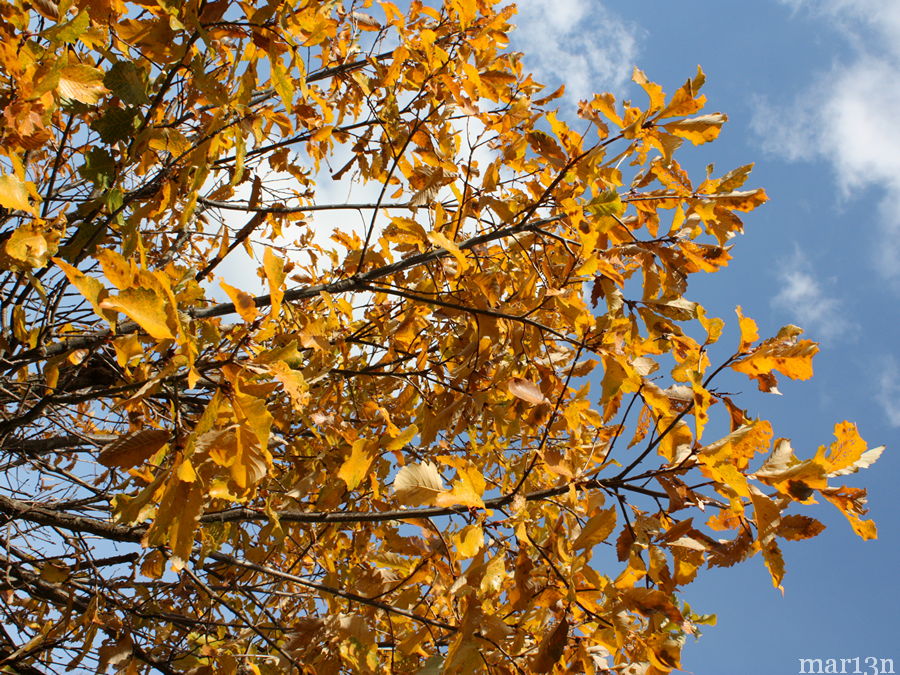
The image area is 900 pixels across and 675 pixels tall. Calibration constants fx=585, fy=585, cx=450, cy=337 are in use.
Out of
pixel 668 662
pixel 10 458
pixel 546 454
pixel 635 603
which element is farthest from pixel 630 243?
pixel 10 458

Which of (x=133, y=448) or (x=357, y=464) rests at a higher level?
(x=357, y=464)

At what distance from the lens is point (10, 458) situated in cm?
295

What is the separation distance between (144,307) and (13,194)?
42 centimetres

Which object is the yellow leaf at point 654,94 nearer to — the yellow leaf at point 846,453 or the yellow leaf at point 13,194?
the yellow leaf at point 846,453

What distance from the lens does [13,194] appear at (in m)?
1.07

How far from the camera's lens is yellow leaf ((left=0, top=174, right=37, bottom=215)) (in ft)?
3.42

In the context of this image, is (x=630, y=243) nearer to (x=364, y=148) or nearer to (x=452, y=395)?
(x=452, y=395)

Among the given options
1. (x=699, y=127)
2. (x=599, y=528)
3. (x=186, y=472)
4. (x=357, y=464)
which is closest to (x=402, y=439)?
(x=357, y=464)

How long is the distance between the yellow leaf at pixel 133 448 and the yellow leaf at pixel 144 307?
0.25m

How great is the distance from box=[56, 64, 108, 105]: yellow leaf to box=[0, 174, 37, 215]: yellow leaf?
0.96ft

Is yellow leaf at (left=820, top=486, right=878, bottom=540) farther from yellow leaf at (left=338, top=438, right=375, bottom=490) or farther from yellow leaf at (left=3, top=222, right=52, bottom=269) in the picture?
yellow leaf at (left=3, top=222, right=52, bottom=269)

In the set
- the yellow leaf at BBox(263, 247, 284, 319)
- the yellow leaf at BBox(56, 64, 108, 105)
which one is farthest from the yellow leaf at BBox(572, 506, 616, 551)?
the yellow leaf at BBox(56, 64, 108, 105)

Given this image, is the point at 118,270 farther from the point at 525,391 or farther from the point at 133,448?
the point at 525,391

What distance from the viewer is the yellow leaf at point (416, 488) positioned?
1255 millimetres
